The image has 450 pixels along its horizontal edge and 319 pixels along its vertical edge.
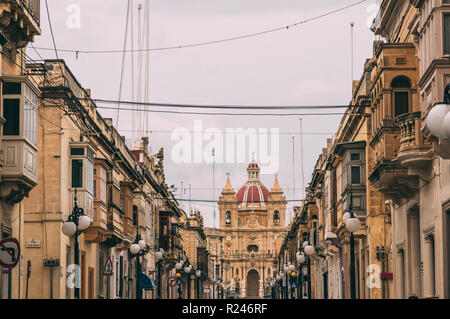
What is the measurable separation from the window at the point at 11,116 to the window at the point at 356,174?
2156 centimetres

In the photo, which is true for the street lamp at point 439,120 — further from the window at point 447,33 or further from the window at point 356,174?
the window at point 356,174

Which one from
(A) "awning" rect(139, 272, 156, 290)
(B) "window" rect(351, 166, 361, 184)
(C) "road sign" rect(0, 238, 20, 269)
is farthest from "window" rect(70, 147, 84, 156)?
(A) "awning" rect(139, 272, 156, 290)

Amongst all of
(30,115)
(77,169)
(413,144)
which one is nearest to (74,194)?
(77,169)

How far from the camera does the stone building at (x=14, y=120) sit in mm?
30016

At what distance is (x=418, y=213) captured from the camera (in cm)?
3428

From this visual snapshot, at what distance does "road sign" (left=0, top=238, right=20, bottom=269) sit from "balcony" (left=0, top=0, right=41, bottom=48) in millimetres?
8676

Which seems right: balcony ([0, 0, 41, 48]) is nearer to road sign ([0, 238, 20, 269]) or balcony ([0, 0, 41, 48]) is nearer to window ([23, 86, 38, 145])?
window ([23, 86, 38, 145])

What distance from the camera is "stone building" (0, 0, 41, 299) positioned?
3002 centimetres

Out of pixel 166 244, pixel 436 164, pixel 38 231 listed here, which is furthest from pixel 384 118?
pixel 166 244

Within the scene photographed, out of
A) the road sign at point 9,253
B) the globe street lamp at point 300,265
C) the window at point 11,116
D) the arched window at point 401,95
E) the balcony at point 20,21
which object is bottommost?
the road sign at point 9,253

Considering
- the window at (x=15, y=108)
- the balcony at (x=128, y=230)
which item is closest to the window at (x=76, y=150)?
the window at (x=15, y=108)

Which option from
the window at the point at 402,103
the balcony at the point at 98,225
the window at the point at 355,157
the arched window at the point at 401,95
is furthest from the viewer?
the window at the point at 355,157
